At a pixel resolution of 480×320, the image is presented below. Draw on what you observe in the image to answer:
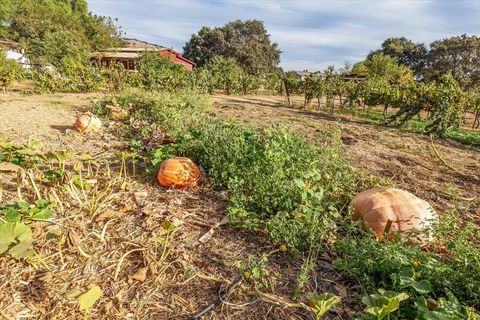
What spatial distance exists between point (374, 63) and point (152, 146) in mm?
31840

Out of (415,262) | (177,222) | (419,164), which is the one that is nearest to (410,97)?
(419,164)

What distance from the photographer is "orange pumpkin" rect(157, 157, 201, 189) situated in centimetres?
337

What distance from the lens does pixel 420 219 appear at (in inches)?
111

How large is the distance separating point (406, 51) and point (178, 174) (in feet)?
183

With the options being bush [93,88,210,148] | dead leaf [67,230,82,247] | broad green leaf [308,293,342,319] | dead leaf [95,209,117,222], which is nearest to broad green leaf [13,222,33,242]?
dead leaf [67,230,82,247]

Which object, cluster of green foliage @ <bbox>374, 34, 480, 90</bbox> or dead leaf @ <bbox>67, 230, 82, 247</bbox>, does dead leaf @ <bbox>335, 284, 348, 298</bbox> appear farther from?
cluster of green foliage @ <bbox>374, 34, 480, 90</bbox>

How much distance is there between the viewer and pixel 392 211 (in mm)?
2854

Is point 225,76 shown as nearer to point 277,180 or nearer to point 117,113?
point 117,113

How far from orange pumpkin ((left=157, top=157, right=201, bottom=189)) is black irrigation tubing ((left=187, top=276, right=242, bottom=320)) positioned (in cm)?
148

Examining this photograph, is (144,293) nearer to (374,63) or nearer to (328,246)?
(328,246)

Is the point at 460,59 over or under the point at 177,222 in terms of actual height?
over

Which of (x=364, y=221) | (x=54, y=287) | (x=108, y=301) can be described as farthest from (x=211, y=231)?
(x=364, y=221)

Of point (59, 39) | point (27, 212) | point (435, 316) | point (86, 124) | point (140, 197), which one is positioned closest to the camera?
point (435, 316)

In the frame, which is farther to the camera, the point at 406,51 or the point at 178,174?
the point at 406,51
